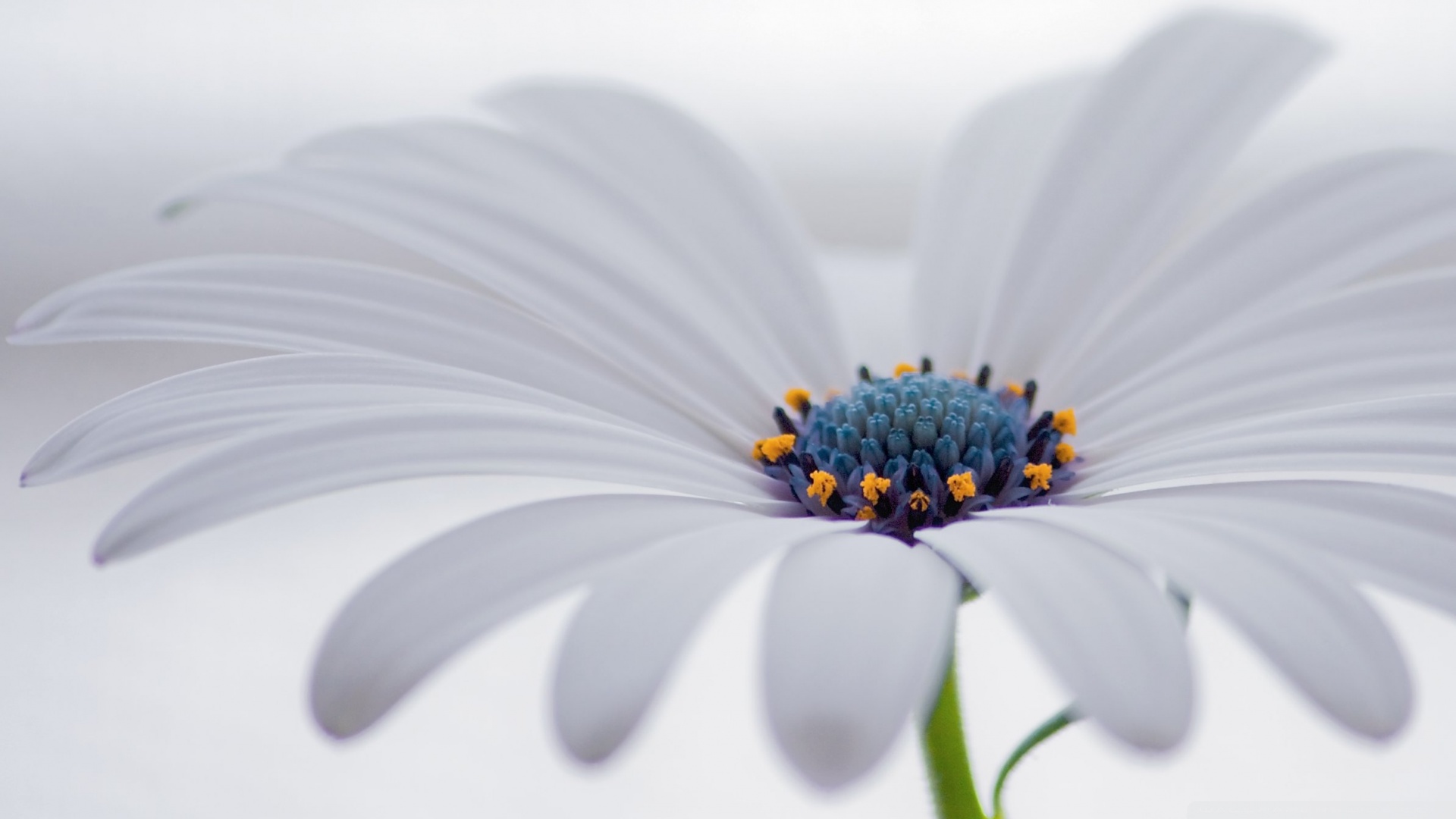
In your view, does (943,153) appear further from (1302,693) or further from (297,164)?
(1302,693)

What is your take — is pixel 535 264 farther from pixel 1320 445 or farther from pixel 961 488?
pixel 1320 445

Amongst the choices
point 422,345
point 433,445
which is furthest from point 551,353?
point 433,445

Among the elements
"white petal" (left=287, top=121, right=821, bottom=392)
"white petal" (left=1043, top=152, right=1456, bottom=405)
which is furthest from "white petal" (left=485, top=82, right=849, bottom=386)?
"white petal" (left=1043, top=152, right=1456, bottom=405)

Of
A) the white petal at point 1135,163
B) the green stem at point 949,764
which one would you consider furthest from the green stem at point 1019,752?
the white petal at point 1135,163

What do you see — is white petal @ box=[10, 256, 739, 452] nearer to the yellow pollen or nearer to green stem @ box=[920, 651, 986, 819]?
the yellow pollen

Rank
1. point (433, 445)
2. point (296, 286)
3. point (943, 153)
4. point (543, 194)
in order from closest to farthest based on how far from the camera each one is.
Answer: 1. point (433, 445)
2. point (296, 286)
3. point (543, 194)
4. point (943, 153)

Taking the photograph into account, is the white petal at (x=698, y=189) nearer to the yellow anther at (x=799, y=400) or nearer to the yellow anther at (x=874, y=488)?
the yellow anther at (x=799, y=400)
